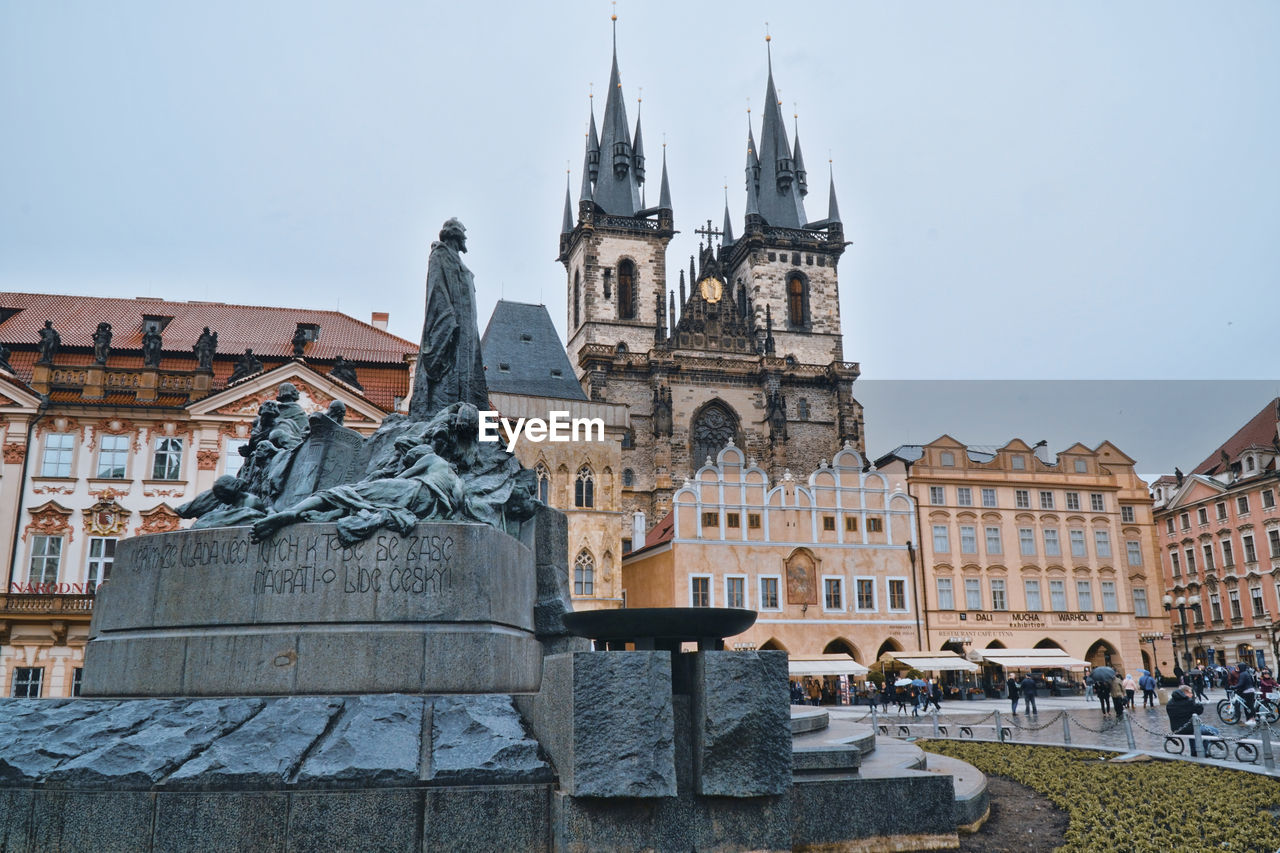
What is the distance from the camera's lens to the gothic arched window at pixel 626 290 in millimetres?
61750

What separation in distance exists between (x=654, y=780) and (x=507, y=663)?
256 cm

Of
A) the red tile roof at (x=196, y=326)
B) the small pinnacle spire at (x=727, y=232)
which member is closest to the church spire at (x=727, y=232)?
the small pinnacle spire at (x=727, y=232)

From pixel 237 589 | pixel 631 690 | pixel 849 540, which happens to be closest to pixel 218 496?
pixel 237 589

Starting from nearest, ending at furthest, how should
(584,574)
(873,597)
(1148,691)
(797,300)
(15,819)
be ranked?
(15,819), (1148,691), (873,597), (584,574), (797,300)

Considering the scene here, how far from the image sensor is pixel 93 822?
520 centimetres

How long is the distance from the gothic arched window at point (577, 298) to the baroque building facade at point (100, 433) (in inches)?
1180

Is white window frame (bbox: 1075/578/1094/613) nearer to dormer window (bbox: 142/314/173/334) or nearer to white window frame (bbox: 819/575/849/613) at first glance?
white window frame (bbox: 819/575/849/613)

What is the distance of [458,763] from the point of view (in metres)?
5.52

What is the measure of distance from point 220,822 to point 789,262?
61.9 meters

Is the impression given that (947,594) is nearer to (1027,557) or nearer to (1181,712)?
(1027,557)

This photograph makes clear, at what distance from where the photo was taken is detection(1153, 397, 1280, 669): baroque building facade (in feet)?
155

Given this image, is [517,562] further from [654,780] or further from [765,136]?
[765,136]

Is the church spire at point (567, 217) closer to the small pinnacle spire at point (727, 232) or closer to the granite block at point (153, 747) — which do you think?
the small pinnacle spire at point (727, 232)

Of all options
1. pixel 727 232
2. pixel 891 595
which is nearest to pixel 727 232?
pixel 727 232
